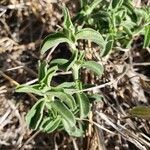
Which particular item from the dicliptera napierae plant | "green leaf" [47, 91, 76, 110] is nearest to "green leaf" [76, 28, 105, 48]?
the dicliptera napierae plant

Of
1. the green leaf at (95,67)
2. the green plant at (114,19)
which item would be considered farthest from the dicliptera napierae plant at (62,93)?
the green plant at (114,19)

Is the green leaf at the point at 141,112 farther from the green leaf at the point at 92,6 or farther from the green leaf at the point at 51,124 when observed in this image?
the green leaf at the point at 92,6

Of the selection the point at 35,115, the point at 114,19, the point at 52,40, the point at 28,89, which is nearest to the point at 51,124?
the point at 35,115

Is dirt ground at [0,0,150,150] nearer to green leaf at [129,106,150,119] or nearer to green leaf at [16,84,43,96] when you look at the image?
green leaf at [129,106,150,119]

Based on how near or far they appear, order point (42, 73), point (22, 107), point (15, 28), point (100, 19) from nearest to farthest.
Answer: point (42, 73) → point (100, 19) → point (22, 107) → point (15, 28)

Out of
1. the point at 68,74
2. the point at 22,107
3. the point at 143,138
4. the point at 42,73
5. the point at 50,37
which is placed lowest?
the point at 143,138

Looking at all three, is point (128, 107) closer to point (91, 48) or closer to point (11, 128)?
point (91, 48)

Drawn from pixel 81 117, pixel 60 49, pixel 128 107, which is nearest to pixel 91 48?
pixel 60 49
